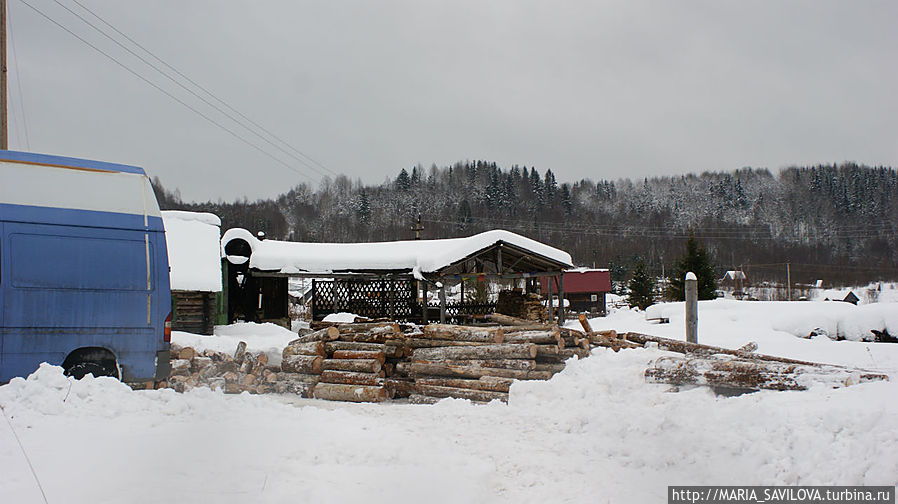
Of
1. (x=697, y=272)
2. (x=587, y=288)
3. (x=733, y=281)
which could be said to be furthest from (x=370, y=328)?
(x=733, y=281)

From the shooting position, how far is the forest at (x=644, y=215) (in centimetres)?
8444

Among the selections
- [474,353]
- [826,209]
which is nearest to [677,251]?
[826,209]

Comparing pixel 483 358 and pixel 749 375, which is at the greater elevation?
pixel 749 375

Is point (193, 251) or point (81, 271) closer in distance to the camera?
point (81, 271)

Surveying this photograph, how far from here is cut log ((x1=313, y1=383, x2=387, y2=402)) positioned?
934cm

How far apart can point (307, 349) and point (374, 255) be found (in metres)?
10.1

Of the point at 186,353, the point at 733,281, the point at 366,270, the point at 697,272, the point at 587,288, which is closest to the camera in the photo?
the point at 186,353

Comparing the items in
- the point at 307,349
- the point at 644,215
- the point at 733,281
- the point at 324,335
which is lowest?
the point at 307,349

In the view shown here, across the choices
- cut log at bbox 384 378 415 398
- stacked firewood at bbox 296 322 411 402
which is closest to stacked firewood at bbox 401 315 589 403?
cut log at bbox 384 378 415 398

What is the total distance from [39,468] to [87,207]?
454 centimetres

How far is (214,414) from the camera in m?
6.51

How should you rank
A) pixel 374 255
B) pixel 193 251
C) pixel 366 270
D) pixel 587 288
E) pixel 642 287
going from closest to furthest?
pixel 193 251 → pixel 366 270 → pixel 374 255 → pixel 642 287 → pixel 587 288

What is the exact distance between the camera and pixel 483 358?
902 cm

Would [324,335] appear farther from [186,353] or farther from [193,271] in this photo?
[193,271]
